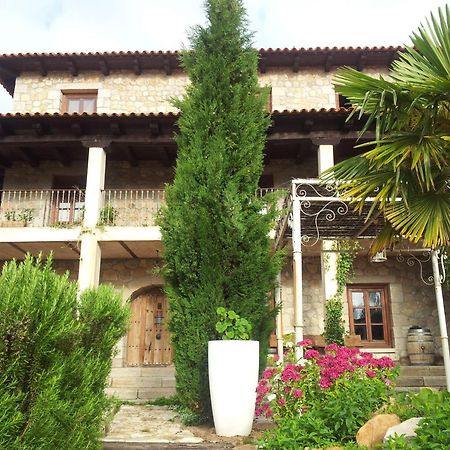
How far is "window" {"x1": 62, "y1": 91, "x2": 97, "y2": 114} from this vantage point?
1243cm

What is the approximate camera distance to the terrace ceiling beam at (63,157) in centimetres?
1095

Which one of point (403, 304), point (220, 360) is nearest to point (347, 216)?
point (220, 360)

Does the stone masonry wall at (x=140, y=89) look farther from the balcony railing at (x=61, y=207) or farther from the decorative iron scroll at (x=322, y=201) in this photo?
the decorative iron scroll at (x=322, y=201)

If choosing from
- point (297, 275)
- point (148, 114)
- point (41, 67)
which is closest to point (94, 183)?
point (148, 114)

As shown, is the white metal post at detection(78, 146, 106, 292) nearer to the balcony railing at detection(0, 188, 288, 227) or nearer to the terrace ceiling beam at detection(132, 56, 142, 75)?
the balcony railing at detection(0, 188, 288, 227)

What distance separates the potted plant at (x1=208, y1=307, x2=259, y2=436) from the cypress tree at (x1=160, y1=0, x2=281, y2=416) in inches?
25.6

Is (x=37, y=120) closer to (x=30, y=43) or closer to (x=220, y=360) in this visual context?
(x=30, y=43)

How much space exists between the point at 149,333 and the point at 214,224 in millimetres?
6085

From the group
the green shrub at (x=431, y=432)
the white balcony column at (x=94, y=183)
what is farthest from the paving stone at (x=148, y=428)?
the white balcony column at (x=94, y=183)

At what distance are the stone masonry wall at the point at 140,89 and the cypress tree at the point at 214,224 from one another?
20.0 feet

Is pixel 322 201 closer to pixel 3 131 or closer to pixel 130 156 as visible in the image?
pixel 130 156

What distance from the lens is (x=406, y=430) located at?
10.4 feet

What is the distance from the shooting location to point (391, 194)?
184 inches

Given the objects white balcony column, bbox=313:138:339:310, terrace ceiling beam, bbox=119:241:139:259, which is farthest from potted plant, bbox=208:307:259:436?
terrace ceiling beam, bbox=119:241:139:259
